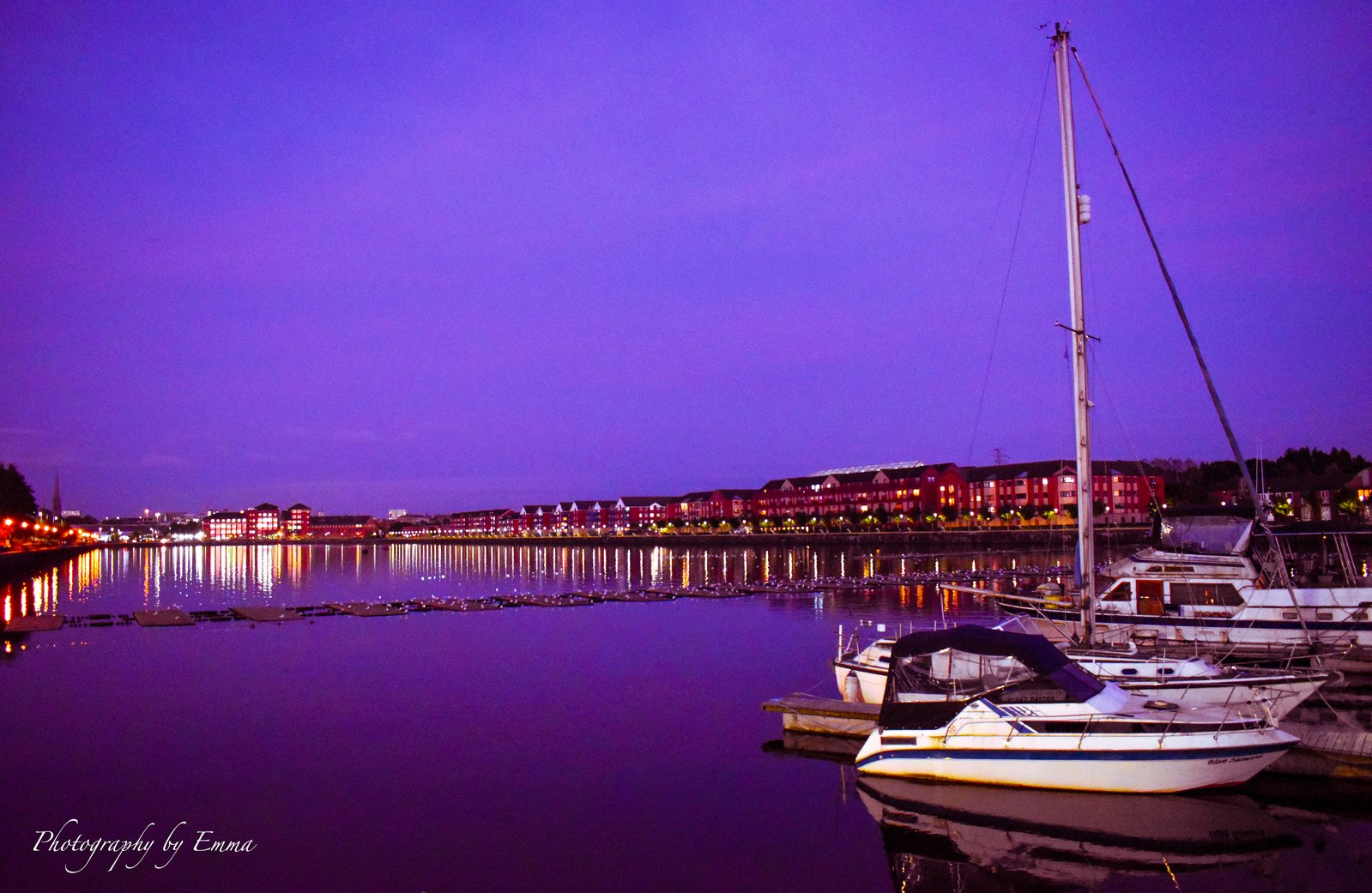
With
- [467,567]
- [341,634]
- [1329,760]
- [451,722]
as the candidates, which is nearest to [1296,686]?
[1329,760]

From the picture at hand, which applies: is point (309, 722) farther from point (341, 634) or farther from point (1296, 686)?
point (1296, 686)

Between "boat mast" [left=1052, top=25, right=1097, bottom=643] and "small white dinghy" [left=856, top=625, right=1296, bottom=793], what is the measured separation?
4478 millimetres

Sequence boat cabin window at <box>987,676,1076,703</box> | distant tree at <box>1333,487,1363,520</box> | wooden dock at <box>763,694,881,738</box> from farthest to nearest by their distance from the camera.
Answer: distant tree at <box>1333,487,1363,520</box>
wooden dock at <box>763,694,881,738</box>
boat cabin window at <box>987,676,1076,703</box>

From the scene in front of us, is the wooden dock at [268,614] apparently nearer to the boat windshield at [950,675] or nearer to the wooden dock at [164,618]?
the wooden dock at [164,618]

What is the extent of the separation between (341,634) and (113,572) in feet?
271

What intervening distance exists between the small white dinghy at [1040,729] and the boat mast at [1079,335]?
4478 mm

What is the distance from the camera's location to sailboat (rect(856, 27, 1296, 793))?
1544 cm

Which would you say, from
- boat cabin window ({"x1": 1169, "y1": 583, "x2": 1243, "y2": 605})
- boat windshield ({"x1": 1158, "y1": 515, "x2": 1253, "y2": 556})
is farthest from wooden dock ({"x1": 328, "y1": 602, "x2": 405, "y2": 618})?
boat cabin window ({"x1": 1169, "y1": 583, "x2": 1243, "y2": 605})

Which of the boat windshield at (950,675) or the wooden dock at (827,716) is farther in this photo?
the wooden dock at (827,716)

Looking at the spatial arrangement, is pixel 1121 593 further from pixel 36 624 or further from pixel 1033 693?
pixel 36 624

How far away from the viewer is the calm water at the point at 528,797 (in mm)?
14234

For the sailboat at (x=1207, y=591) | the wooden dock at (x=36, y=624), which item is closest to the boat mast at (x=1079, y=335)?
the sailboat at (x=1207, y=591)

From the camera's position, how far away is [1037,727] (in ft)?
52.5

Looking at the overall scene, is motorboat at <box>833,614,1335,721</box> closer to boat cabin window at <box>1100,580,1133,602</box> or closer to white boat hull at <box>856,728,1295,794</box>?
white boat hull at <box>856,728,1295,794</box>
